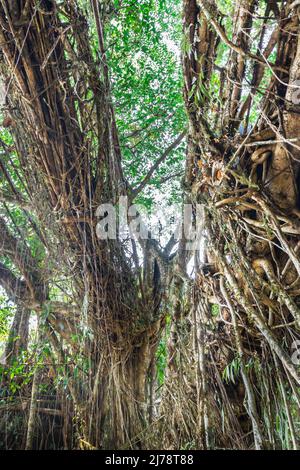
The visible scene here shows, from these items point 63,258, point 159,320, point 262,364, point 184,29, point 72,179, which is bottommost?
point 262,364

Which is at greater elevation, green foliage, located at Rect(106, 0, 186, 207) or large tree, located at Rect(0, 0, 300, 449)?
green foliage, located at Rect(106, 0, 186, 207)

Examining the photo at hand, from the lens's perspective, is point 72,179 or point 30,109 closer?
point 30,109

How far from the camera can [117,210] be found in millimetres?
2002

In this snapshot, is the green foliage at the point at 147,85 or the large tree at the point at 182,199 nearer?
the large tree at the point at 182,199

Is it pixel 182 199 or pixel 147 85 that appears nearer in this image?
pixel 182 199

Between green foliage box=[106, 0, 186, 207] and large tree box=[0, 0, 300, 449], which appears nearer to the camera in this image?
large tree box=[0, 0, 300, 449]

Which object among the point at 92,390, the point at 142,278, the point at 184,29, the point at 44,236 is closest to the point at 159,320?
the point at 142,278

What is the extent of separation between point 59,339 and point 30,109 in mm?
1737

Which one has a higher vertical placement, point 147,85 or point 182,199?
point 147,85

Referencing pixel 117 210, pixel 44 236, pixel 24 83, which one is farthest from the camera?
pixel 117 210

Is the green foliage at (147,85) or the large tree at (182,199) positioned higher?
the green foliage at (147,85)

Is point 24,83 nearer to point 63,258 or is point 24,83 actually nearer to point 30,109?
point 30,109

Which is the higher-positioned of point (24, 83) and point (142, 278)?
point (24, 83)
